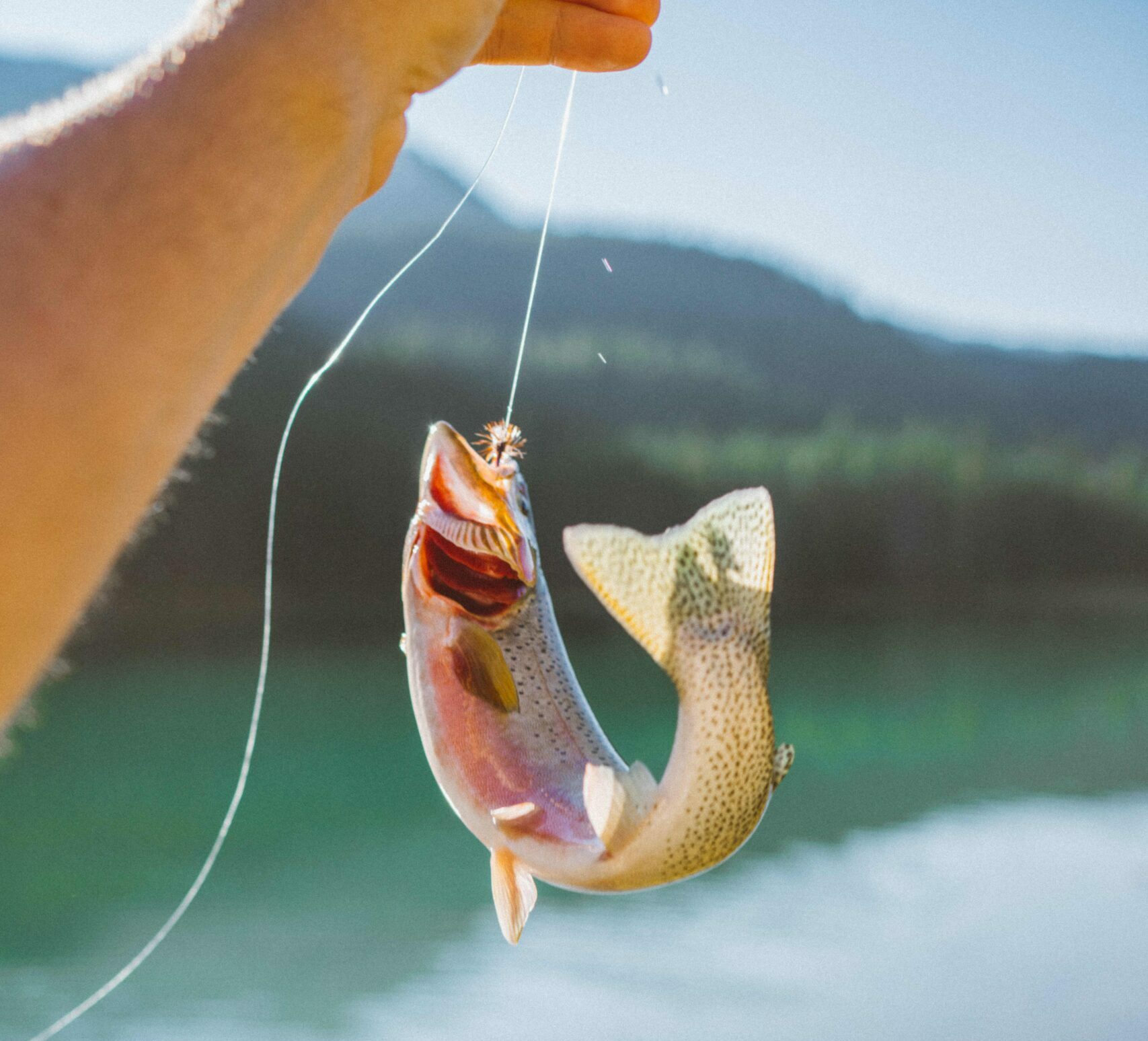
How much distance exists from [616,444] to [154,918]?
892cm

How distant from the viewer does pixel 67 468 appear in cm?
23

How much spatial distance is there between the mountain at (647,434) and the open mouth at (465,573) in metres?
10.1

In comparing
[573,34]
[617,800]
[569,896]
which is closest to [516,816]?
[617,800]

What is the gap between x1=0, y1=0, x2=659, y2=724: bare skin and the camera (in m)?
0.23

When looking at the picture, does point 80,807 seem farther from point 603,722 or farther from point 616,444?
point 616,444

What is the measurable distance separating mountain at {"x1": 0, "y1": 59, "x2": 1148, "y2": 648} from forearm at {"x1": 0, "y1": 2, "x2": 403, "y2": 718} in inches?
420

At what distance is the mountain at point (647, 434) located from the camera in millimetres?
12055

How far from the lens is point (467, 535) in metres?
0.88

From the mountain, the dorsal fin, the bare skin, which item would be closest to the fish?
the dorsal fin

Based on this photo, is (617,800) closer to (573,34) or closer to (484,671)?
(484,671)

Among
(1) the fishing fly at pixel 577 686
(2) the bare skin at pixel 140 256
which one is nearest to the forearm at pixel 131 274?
(2) the bare skin at pixel 140 256

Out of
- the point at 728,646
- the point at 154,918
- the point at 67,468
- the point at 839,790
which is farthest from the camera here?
the point at 839,790

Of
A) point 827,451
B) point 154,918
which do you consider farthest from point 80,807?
point 827,451

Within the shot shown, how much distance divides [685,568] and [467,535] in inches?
8.3
